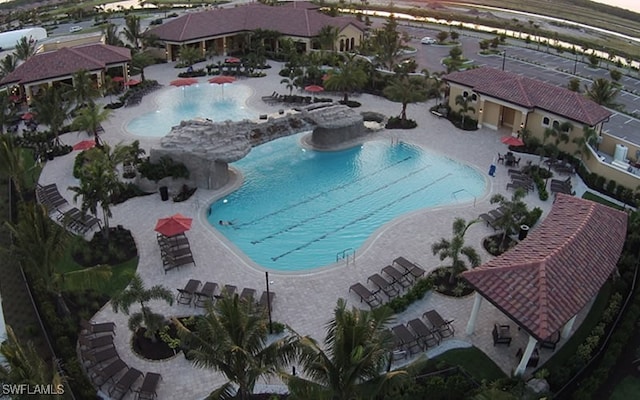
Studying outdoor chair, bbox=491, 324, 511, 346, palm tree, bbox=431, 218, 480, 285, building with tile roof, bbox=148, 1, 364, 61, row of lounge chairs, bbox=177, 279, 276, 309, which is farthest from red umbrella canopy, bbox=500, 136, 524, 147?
building with tile roof, bbox=148, 1, 364, 61

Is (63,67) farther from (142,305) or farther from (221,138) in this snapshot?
(142,305)

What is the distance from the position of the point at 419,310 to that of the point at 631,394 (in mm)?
8303

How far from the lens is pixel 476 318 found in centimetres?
2175

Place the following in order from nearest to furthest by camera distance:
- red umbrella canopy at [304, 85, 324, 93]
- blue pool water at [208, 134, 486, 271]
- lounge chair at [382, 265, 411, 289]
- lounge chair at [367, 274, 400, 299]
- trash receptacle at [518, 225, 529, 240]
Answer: lounge chair at [367, 274, 400, 299] → lounge chair at [382, 265, 411, 289] → trash receptacle at [518, 225, 529, 240] → blue pool water at [208, 134, 486, 271] → red umbrella canopy at [304, 85, 324, 93]

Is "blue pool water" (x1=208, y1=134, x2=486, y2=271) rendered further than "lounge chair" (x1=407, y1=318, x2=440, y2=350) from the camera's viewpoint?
Yes

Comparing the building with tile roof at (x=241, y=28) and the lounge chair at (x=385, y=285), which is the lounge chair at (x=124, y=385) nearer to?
the lounge chair at (x=385, y=285)

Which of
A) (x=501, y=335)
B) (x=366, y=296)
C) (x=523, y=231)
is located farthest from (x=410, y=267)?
(x=523, y=231)

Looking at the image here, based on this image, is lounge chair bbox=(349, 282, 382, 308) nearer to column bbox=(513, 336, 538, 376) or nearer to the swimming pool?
column bbox=(513, 336, 538, 376)

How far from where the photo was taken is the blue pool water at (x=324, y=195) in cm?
2888

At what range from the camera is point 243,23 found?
216 feet

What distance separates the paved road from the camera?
51.3 metres

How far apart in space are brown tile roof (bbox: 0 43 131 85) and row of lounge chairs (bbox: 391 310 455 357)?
137ft

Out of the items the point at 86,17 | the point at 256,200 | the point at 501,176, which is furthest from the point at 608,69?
the point at 86,17

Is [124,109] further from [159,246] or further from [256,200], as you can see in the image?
[159,246]
